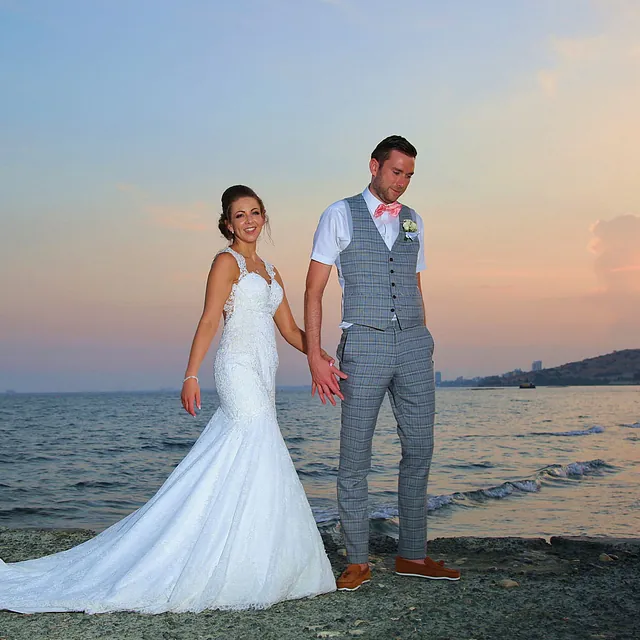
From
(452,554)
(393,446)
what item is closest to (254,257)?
(452,554)

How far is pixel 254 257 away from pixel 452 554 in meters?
2.89

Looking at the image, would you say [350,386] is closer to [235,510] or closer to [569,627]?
[235,510]

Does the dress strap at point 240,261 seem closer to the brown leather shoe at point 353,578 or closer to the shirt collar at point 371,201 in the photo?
the shirt collar at point 371,201

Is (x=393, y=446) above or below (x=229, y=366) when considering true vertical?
below

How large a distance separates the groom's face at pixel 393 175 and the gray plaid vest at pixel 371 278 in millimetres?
131

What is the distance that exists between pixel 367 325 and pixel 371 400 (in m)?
0.41

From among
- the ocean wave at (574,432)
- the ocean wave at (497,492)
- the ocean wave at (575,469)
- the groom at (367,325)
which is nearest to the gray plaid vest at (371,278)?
the groom at (367,325)

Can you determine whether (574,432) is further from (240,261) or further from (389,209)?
(240,261)

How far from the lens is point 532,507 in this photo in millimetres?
8992

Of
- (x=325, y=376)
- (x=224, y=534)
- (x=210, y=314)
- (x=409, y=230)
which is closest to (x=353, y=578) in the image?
(x=224, y=534)

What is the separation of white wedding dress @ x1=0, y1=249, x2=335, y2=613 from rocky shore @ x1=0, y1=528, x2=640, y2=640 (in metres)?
0.10

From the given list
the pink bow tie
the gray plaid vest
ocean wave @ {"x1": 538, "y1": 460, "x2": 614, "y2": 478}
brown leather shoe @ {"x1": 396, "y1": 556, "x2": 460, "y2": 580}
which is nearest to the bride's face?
the gray plaid vest

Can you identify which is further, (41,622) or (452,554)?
(452,554)

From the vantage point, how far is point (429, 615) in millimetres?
3590
